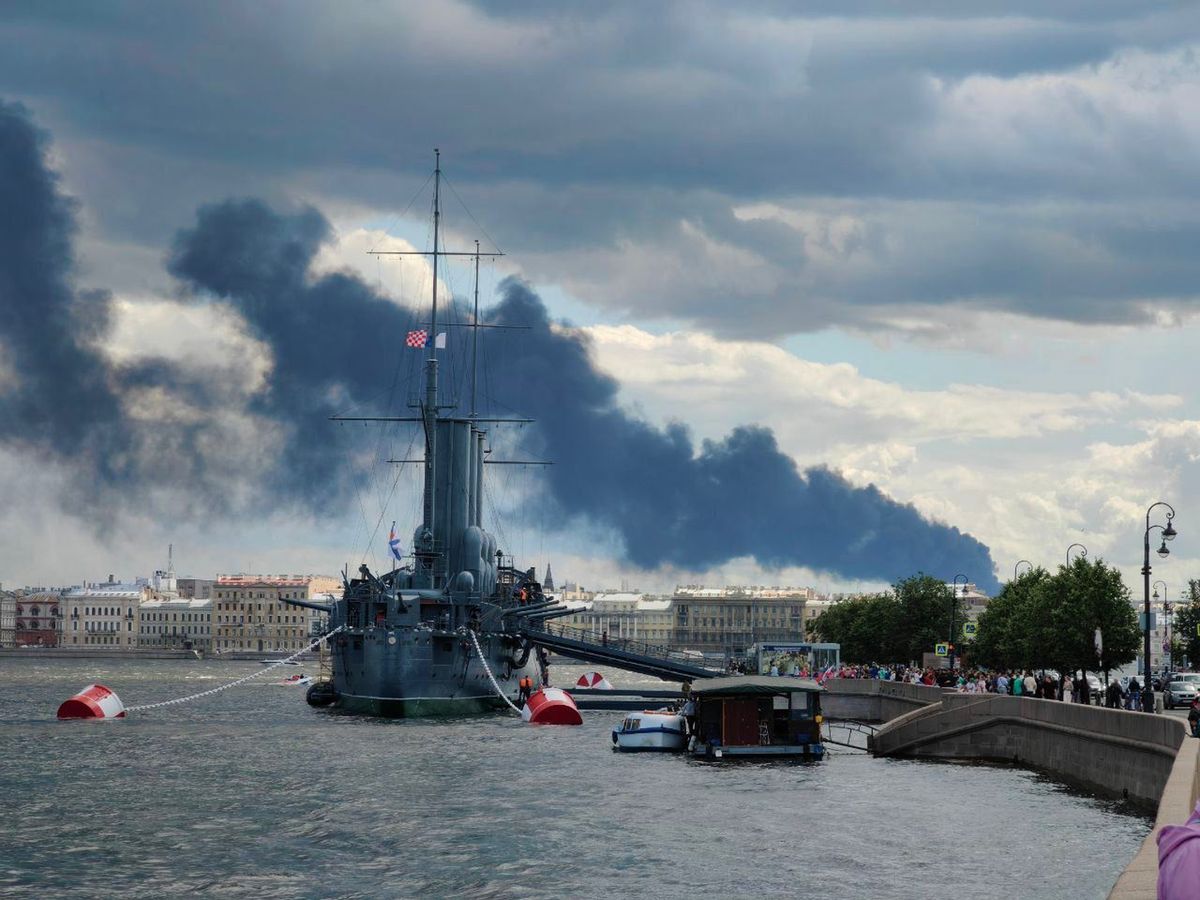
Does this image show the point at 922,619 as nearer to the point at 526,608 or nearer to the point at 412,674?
the point at 526,608

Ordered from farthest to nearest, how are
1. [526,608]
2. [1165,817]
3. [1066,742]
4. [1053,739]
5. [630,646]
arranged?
[630,646] → [526,608] → [1053,739] → [1066,742] → [1165,817]

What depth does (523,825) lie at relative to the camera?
42.5m

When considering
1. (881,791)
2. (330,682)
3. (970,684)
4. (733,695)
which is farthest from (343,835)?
(330,682)

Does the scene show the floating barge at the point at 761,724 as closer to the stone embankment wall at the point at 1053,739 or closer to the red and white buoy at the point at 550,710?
the stone embankment wall at the point at 1053,739

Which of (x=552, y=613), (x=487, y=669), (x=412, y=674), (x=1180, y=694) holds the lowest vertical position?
(x=1180, y=694)

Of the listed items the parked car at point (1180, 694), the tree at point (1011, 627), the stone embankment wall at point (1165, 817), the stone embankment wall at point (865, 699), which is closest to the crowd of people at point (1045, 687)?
the parked car at point (1180, 694)

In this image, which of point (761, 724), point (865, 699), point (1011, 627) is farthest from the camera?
point (1011, 627)

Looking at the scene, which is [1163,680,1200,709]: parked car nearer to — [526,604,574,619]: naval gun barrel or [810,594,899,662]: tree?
[526,604,574,619]: naval gun barrel

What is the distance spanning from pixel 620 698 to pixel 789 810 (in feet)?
260

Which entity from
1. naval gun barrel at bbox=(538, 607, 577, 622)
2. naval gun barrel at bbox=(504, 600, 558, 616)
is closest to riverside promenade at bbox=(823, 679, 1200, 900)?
naval gun barrel at bbox=(504, 600, 558, 616)

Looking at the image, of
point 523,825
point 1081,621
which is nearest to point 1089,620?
point 1081,621

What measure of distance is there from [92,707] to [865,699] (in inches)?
1636

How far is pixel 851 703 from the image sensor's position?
99.3m

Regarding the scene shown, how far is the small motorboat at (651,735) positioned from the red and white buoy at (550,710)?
1725cm
